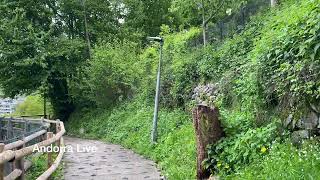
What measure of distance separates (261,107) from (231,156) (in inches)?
48.7

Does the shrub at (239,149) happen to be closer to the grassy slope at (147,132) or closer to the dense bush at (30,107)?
the grassy slope at (147,132)

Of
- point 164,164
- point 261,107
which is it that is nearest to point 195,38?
point 164,164

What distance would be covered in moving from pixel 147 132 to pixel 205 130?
8.05m

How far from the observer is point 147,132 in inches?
612

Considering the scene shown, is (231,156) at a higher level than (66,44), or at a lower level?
lower

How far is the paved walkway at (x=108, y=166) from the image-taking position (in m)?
9.37

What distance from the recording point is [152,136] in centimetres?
1371

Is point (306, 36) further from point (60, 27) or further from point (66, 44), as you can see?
point (60, 27)

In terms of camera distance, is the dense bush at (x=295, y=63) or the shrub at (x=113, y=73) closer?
the dense bush at (x=295, y=63)

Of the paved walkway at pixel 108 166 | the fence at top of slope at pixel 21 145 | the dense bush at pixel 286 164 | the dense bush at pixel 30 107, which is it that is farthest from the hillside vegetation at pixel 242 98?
the dense bush at pixel 30 107

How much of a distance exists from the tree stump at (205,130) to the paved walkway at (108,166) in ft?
5.76

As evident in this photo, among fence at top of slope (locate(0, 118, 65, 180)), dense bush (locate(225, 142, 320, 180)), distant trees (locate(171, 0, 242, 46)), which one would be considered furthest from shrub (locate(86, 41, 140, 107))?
dense bush (locate(225, 142, 320, 180))

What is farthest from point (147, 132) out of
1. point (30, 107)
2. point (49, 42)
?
point (30, 107)

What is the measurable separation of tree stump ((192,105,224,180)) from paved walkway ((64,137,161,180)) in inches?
69.1
